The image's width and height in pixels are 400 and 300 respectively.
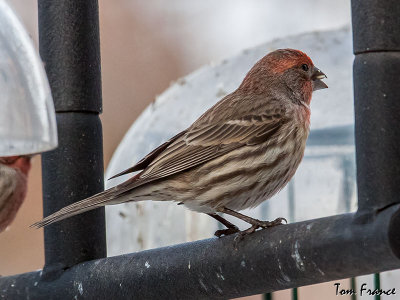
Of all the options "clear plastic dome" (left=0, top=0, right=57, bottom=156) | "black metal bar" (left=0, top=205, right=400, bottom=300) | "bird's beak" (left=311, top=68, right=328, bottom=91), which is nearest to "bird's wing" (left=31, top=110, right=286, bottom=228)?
"bird's beak" (left=311, top=68, right=328, bottom=91)

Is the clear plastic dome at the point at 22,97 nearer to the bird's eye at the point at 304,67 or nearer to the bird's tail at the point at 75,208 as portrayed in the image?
the bird's tail at the point at 75,208

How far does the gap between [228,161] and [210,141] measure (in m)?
0.16

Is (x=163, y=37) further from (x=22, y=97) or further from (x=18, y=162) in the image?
(x=22, y=97)

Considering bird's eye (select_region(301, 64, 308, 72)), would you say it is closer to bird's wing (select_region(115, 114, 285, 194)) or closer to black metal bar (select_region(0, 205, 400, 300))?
bird's wing (select_region(115, 114, 285, 194))

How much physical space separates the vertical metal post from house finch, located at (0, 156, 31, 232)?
4474 mm

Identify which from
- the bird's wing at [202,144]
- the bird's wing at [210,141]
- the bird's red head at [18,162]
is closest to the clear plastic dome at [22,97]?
the bird's wing at [202,144]

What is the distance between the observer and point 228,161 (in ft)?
14.4

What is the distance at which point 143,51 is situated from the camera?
945cm

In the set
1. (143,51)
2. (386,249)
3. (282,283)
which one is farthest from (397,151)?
(143,51)

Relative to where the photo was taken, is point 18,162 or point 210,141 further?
point 18,162

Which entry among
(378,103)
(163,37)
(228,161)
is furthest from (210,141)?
(163,37)

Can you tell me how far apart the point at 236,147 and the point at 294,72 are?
0.85 m

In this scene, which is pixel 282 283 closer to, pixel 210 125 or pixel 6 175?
pixel 210 125

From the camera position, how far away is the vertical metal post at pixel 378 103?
8.81 feet
